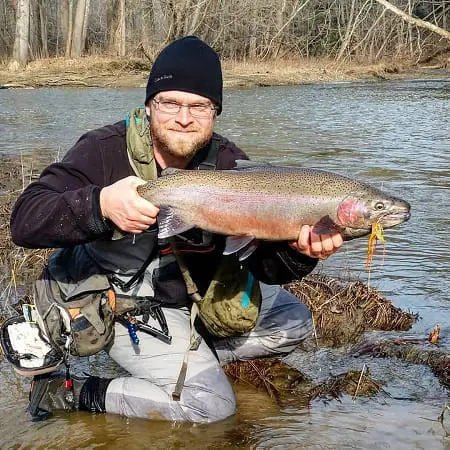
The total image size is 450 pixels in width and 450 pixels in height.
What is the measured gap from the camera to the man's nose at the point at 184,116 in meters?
3.62

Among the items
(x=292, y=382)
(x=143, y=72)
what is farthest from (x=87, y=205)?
(x=143, y=72)

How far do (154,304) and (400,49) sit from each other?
116 feet

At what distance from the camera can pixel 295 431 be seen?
3.47 metres

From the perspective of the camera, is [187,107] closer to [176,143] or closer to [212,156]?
[176,143]

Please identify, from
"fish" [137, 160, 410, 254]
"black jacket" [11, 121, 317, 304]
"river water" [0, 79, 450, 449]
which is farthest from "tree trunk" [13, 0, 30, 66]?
"fish" [137, 160, 410, 254]

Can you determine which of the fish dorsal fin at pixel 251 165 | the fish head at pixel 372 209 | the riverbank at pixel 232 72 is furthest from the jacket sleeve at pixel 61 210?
the riverbank at pixel 232 72

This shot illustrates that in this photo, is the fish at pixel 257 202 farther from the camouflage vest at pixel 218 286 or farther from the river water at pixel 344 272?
the river water at pixel 344 272

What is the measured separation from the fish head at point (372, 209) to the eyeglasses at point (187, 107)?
94cm

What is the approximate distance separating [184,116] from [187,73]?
23cm

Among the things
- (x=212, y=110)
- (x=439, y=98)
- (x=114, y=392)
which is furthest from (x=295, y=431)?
(x=439, y=98)

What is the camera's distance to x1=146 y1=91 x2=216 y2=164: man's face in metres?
3.63

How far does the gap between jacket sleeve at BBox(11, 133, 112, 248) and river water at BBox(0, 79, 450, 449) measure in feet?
3.07

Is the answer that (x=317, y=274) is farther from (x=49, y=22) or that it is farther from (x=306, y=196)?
(x=49, y=22)

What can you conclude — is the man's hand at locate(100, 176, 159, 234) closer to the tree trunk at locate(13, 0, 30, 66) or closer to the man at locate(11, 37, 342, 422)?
the man at locate(11, 37, 342, 422)
